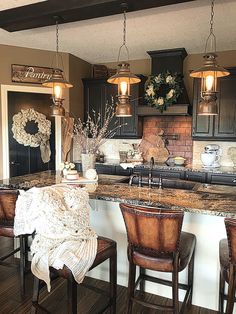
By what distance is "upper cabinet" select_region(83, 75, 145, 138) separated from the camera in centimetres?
499

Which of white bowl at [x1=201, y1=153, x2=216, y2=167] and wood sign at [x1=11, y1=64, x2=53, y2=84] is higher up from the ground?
wood sign at [x1=11, y1=64, x2=53, y2=84]

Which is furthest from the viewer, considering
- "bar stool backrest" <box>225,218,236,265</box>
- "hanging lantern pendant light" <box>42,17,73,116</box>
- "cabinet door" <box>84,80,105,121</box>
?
"cabinet door" <box>84,80,105,121</box>

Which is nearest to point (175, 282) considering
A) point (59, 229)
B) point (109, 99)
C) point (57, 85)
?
point (59, 229)

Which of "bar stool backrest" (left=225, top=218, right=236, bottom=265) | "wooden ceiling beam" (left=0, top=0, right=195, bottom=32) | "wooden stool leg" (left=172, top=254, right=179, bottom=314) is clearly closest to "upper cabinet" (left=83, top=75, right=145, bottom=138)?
"wooden ceiling beam" (left=0, top=0, right=195, bottom=32)

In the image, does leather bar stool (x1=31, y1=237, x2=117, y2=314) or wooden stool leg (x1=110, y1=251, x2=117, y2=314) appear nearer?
leather bar stool (x1=31, y1=237, x2=117, y2=314)

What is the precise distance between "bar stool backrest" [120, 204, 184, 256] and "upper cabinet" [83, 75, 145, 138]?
325 cm

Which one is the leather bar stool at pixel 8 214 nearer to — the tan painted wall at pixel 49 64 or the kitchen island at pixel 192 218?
the kitchen island at pixel 192 218

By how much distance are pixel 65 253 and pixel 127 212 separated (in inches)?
19.9

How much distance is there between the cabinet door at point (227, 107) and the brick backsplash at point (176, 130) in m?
0.62

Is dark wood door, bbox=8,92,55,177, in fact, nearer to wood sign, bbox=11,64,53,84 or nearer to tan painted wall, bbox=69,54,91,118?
wood sign, bbox=11,64,53,84

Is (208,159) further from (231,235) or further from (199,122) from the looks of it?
(231,235)

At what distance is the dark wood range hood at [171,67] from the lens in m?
4.58

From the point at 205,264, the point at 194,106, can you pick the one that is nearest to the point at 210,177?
the point at 194,106

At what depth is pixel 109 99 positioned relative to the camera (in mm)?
5219
